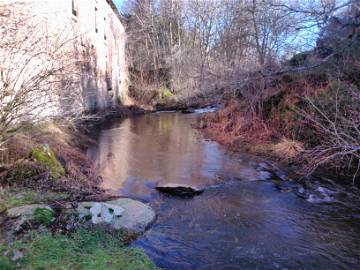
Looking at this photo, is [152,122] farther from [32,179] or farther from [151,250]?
[151,250]

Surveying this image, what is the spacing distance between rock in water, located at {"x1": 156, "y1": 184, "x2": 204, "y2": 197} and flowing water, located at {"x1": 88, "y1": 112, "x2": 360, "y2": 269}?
208 mm

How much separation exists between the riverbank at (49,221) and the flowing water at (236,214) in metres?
0.63

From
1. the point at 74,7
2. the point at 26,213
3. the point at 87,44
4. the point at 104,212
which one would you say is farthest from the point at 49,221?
the point at 87,44

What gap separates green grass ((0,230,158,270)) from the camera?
3555 millimetres

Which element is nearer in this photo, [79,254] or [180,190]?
[79,254]

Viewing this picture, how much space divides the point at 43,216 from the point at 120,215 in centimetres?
121

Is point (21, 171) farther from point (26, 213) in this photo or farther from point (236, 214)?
point (236, 214)

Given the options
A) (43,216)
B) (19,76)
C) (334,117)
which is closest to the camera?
(43,216)

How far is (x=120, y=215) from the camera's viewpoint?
5238 mm

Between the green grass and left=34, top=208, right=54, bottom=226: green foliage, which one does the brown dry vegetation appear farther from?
the green grass

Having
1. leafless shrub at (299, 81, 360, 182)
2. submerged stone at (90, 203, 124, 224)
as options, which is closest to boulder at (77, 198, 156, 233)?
submerged stone at (90, 203, 124, 224)

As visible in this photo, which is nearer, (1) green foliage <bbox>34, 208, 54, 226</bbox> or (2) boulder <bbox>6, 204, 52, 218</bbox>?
(1) green foliage <bbox>34, 208, 54, 226</bbox>

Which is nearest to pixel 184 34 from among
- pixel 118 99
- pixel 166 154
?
pixel 118 99

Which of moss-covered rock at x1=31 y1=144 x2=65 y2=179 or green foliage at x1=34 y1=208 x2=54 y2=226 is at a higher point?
moss-covered rock at x1=31 y1=144 x2=65 y2=179
